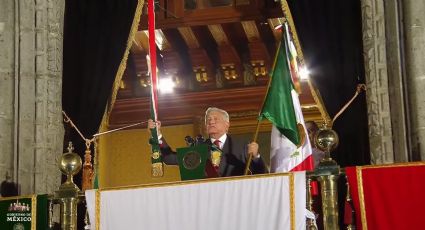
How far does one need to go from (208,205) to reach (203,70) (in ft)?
16.9

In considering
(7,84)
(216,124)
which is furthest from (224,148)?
(7,84)

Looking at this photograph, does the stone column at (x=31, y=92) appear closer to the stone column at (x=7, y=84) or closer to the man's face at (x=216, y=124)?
the stone column at (x=7, y=84)

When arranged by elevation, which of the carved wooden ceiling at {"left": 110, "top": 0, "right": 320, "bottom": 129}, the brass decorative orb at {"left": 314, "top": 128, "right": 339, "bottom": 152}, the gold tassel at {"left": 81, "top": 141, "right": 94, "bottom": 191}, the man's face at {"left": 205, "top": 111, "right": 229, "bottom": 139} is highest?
the carved wooden ceiling at {"left": 110, "top": 0, "right": 320, "bottom": 129}

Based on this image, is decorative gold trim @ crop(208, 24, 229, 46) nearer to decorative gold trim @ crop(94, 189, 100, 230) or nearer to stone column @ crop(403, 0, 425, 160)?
stone column @ crop(403, 0, 425, 160)

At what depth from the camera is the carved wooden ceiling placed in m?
12.4

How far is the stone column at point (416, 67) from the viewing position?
26.9 feet

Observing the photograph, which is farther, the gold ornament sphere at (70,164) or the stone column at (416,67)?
the gold ornament sphere at (70,164)

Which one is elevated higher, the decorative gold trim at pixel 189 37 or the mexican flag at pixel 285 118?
the decorative gold trim at pixel 189 37

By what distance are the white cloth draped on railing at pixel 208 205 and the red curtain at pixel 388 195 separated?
480 mm

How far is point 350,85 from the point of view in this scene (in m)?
8.78

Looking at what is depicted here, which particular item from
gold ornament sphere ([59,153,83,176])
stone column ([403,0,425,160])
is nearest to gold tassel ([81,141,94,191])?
gold ornament sphere ([59,153,83,176])

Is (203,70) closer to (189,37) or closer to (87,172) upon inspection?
(189,37)

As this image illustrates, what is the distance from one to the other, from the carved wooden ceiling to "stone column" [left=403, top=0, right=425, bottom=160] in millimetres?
3602

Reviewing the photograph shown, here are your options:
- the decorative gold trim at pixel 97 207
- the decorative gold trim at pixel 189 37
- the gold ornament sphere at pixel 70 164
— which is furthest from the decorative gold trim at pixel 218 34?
the decorative gold trim at pixel 97 207
